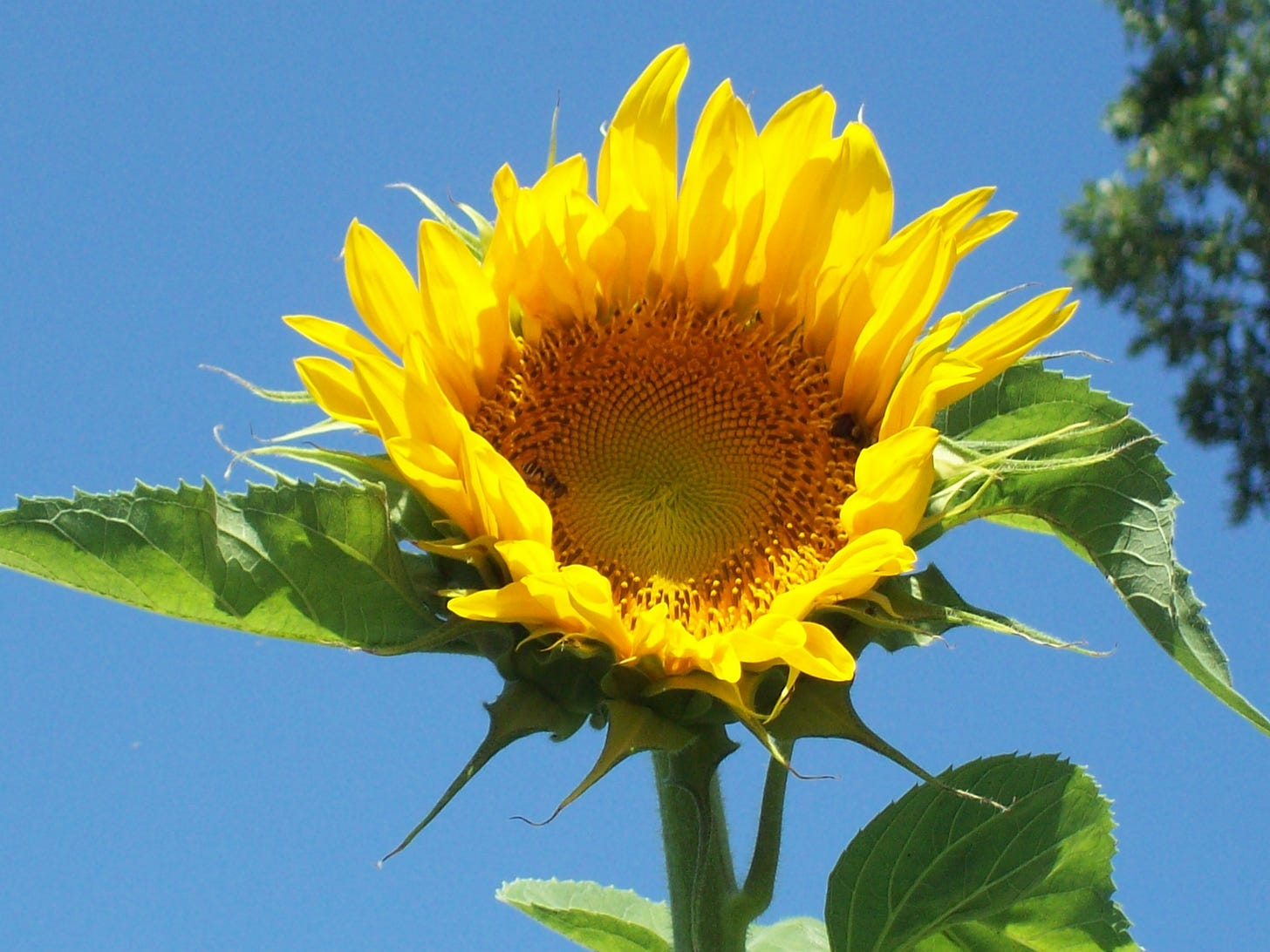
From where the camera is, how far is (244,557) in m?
1.73

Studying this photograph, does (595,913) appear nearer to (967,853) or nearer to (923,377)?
(967,853)

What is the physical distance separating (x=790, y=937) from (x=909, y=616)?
74cm

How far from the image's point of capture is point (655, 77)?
6.70ft

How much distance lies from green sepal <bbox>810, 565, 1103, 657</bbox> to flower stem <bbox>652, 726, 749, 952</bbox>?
21cm

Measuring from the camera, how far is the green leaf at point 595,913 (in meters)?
2.12

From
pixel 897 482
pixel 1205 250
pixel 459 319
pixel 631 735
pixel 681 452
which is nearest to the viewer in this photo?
pixel 631 735

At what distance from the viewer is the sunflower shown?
5.87ft

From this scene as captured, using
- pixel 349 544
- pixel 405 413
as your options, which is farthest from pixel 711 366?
pixel 349 544

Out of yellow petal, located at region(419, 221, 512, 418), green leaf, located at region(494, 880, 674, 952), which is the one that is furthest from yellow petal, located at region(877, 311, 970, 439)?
green leaf, located at region(494, 880, 674, 952)

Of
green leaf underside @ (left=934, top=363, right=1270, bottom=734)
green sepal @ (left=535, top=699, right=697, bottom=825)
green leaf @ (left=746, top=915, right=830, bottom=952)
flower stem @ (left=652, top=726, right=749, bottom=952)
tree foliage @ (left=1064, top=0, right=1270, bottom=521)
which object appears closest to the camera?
green sepal @ (left=535, top=699, right=697, bottom=825)

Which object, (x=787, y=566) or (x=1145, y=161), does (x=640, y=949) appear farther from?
(x=1145, y=161)

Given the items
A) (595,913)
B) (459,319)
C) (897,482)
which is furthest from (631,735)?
(459,319)

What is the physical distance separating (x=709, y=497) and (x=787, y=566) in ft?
0.61

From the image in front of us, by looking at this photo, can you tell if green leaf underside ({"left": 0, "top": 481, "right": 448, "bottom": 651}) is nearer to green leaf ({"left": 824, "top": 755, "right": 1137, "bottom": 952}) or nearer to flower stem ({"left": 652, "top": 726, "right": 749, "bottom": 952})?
flower stem ({"left": 652, "top": 726, "right": 749, "bottom": 952})
